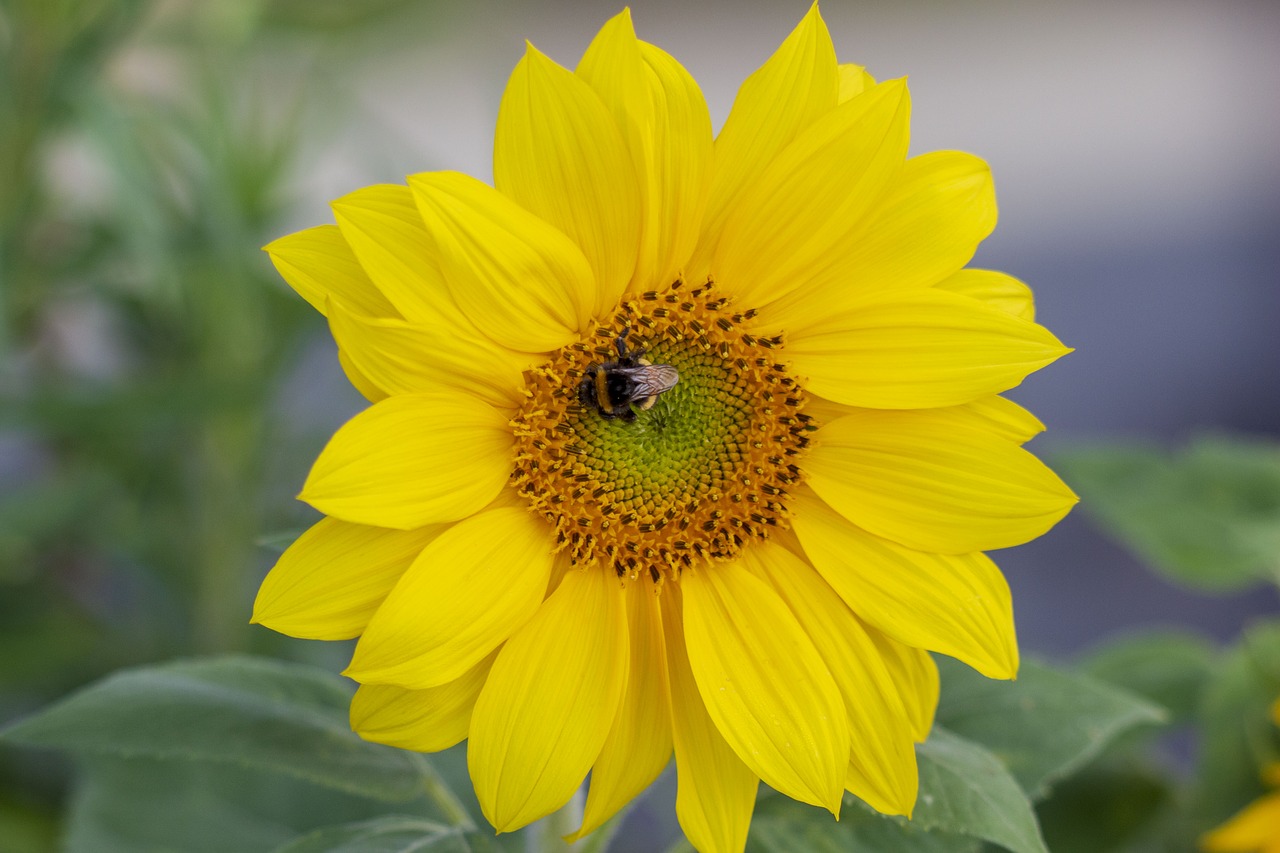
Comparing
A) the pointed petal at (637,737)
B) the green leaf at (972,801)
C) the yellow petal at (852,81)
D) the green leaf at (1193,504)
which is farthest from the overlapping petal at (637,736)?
the green leaf at (1193,504)

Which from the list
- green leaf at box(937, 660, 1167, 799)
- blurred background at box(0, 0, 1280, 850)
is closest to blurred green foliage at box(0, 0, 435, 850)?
blurred background at box(0, 0, 1280, 850)

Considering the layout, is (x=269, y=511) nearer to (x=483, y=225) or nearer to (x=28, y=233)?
(x=28, y=233)

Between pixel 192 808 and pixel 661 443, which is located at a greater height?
pixel 661 443

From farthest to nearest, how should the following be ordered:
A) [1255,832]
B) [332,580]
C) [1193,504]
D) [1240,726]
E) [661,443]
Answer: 1. [1193,504]
2. [1240,726]
3. [1255,832]
4. [661,443]
5. [332,580]

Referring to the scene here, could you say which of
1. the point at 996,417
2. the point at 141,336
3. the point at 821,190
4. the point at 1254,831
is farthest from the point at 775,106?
the point at 141,336

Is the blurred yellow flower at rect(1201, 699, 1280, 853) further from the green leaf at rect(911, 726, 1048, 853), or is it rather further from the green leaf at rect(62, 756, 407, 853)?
the green leaf at rect(62, 756, 407, 853)

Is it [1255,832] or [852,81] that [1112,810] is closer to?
[1255,832]

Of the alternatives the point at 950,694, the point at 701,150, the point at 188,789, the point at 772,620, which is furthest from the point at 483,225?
the point at 188,789
